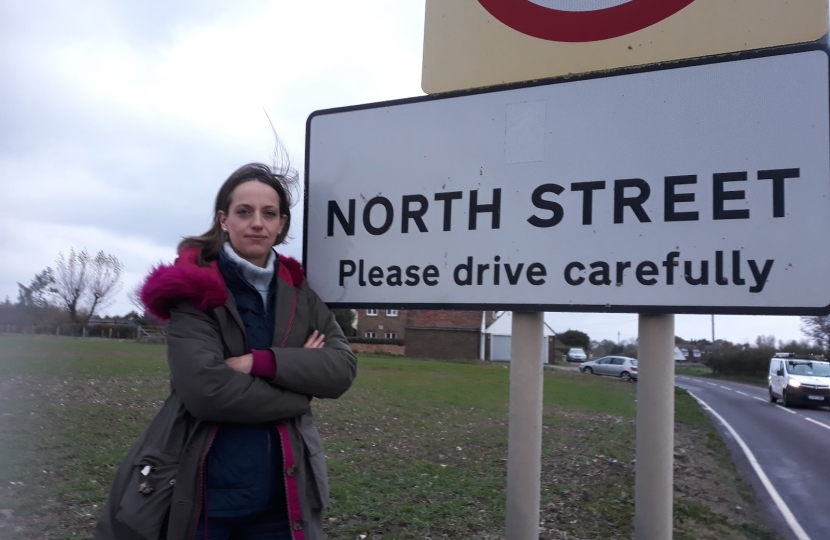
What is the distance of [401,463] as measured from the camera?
7562 millimetres

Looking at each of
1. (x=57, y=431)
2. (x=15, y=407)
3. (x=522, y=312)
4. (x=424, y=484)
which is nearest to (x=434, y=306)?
(x=522, y=312)

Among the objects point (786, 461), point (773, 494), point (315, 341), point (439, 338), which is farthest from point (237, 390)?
point (439, 338)

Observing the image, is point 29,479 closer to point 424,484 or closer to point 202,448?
point 424,484

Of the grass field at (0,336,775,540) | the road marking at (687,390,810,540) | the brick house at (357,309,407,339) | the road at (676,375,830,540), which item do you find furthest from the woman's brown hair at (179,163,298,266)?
the brick house at (357,309,407,339)

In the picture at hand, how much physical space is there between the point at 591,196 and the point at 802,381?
23.2m

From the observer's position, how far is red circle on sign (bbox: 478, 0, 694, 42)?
1.63 metres

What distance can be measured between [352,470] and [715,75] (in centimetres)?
620

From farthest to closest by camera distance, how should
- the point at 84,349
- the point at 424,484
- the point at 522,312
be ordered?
the point at 84,349 < the point at 424,484 < the point at 522,312

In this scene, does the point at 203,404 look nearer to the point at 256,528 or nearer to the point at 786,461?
the point at 256,528

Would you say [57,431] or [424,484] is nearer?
[424,484]

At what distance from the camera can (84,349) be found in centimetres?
2238

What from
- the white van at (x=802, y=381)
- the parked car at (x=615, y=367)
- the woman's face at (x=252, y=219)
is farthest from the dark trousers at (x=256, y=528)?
the parked car at (x=615, y=367)

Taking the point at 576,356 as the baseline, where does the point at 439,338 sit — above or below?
above

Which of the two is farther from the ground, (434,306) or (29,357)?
(434,306)
